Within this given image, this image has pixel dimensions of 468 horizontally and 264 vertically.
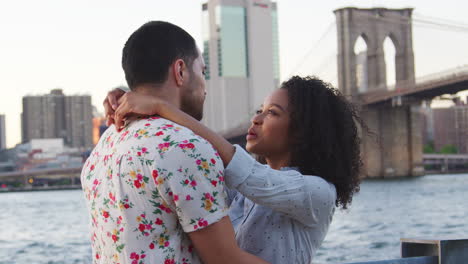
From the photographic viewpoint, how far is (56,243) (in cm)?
1533

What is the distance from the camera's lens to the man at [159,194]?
116 cm

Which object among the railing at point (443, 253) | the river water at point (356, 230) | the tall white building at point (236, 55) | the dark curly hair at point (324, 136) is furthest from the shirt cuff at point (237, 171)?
the tall white building at point (236, 55)

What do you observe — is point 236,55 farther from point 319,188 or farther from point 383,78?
point 319,188

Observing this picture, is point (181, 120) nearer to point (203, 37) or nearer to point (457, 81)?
point (457, 81)

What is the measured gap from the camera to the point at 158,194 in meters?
1.17

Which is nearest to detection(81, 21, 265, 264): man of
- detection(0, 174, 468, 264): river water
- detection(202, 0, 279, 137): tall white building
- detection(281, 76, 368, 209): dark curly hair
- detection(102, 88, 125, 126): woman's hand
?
detection(102, 88, 125, 126): woman's hand

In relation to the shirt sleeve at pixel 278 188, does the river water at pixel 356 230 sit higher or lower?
lower

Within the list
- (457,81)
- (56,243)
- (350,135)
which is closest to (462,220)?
(56,243)

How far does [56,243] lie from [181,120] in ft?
48.0

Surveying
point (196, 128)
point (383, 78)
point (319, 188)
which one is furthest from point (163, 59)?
point (383, 78)

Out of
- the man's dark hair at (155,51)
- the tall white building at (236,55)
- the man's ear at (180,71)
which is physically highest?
the tall white building at (236,55)

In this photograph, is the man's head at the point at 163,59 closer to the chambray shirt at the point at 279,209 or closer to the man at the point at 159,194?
the man at the point at 159,194

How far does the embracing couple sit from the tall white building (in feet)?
272

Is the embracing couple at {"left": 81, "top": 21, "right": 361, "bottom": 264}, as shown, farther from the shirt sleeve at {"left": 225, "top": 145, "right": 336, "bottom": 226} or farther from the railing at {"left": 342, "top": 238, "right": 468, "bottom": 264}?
the railing at {"left": 342, "top": 238, "right": 468, "bottom": 264}
